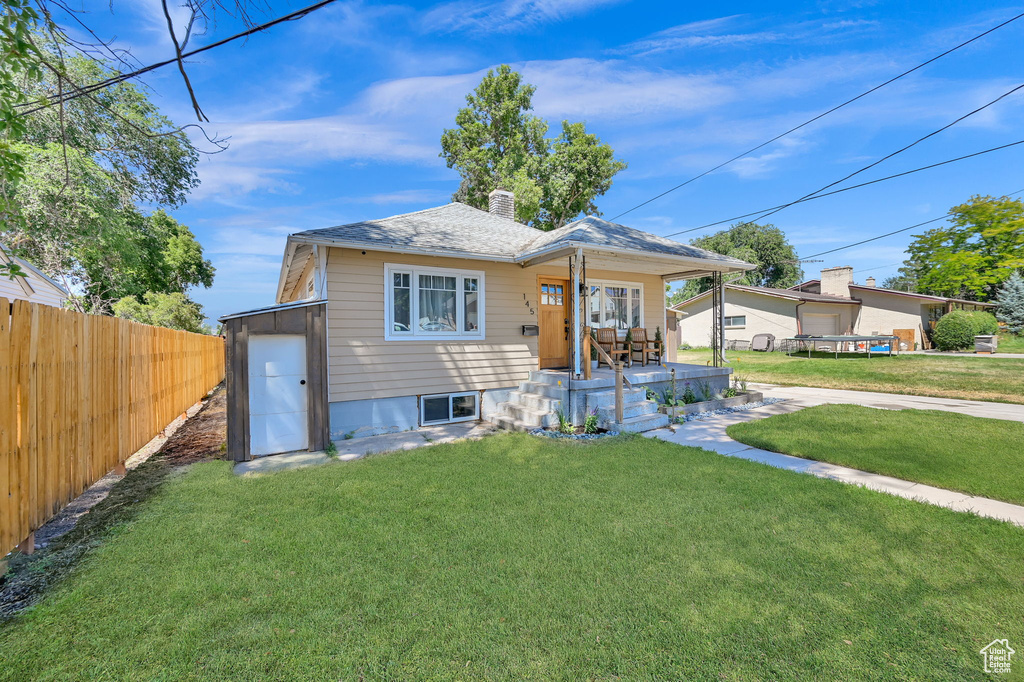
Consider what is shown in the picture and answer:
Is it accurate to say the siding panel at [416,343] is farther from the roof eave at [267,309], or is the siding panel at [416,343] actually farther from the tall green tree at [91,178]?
the tall green tree at [91,178]

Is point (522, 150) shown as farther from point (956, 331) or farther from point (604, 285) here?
point (956, 331)

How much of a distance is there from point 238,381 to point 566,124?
22923 millimetres

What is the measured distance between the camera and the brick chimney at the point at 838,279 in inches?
966

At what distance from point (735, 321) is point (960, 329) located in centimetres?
951

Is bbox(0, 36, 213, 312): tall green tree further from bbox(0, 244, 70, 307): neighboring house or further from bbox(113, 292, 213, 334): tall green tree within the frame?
bbox(113, 292, 213, 334): tall green tree

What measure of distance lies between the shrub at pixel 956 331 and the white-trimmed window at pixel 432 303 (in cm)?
2470

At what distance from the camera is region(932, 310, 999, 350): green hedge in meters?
19.3

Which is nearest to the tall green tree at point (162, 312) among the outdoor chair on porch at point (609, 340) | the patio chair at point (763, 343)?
the outdoor chair on porch at point (609, 340)

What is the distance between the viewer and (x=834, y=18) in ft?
30.9

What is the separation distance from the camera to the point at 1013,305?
23.1 m

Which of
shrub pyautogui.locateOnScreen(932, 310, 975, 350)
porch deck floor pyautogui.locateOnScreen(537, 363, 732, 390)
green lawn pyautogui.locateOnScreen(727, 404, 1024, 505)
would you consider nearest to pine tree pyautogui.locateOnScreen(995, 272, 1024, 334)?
shrub pyautogui.locateOnScreen(932, 310, 975, 350)

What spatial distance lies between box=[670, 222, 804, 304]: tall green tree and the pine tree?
15800 mm

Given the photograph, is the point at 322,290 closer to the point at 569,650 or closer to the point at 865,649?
the point at 569,650

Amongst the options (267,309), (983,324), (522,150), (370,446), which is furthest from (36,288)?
(983,324)
